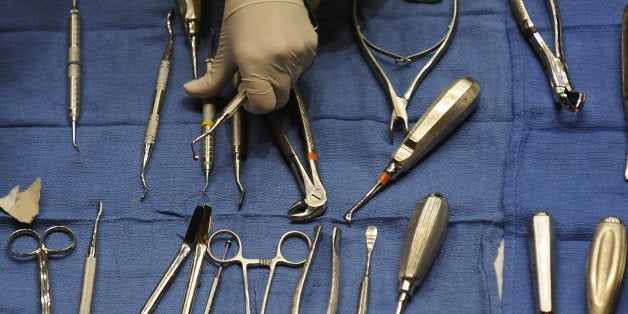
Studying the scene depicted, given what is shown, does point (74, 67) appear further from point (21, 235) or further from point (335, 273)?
point (335, 273)

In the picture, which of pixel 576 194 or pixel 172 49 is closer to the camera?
pixel 576 194

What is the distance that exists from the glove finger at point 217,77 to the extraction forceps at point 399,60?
285mm

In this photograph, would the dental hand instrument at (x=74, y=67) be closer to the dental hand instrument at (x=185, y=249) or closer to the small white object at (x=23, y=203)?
the small white object at (x=23, y=203)

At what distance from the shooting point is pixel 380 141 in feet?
5.14

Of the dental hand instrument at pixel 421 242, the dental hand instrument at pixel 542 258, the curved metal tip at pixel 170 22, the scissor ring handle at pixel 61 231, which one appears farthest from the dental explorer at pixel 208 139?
the dental hand instrument at pixel 542 258

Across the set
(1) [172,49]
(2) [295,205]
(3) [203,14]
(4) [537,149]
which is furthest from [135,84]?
(4) [537,149]

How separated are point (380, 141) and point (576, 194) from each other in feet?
1.20

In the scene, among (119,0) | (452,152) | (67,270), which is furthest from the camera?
(119,0)

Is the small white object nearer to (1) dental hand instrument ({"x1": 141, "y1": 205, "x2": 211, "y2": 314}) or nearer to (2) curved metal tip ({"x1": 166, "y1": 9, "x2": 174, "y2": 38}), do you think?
(1) dental hand instrument ({"x1": 141, "y1": 205, "x2": 211, "y2": 314})

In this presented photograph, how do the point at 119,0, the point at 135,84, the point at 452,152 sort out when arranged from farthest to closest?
the point at 119,0
the point at 135,84
the point at 452,152

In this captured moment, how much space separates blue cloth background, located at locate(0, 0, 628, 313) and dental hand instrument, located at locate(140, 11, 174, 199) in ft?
0.07

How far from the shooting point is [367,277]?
4.53 feet

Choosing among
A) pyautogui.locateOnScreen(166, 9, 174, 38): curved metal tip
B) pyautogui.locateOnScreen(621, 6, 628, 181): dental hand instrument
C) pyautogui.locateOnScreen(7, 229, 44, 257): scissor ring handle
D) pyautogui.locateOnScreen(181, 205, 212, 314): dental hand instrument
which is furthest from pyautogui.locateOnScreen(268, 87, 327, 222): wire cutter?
pyautogui.locateOnScreen(621, 6, 628, 181): dental hand instrument

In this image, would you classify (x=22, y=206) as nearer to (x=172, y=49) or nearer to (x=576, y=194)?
(x=172, y=49)
